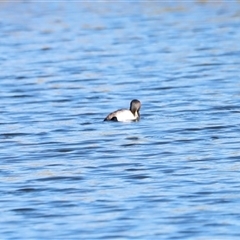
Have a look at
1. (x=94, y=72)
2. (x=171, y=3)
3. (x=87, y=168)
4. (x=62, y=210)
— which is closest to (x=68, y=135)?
(x=87, y=168)

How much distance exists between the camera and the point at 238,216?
35.7 ft

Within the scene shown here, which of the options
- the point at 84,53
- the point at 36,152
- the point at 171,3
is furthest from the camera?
the point at 171,3

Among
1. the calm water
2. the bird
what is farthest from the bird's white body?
the calm water

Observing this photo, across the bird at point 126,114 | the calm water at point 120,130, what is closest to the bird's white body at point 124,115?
the bird at point 126,114

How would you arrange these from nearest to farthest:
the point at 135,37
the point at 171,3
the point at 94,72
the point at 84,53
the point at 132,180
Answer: the point at 132,180 < the point at 94,72 < the point at 84,53 < the point at 135,37 < the point at 171,3

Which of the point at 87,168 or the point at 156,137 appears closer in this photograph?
the point at 87,168

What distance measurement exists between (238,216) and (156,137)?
495 centimetres

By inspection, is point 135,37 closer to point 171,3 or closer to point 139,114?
point 171,3

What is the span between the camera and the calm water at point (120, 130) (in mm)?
11070

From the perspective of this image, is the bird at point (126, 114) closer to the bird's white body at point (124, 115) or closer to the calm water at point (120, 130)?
the bird's white body at point (124, 115)

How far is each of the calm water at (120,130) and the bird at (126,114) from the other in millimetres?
125

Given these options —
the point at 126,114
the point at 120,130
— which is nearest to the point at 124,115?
the point at 126,114

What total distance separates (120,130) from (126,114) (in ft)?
1.78

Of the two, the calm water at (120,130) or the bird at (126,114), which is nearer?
the calm water at (120,130)
